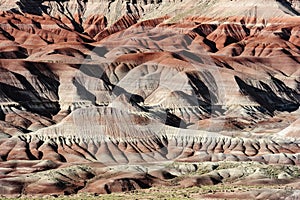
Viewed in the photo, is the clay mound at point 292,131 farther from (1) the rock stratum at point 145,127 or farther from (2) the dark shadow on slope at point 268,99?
(2) the dark shadow on slope at point 268,99

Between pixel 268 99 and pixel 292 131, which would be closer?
pixel 292 131

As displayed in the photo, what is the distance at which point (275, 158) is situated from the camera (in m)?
112

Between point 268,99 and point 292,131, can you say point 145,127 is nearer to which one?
point 292,131

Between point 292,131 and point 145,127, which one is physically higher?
point 145,127

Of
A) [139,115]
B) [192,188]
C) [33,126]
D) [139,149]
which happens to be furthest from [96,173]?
[33,126]

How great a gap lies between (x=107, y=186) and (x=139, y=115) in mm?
45619

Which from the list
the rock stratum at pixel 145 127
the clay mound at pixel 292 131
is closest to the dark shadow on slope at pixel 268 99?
the rock stratum at pixel 145 127

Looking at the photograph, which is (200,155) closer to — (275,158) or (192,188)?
(275,158)

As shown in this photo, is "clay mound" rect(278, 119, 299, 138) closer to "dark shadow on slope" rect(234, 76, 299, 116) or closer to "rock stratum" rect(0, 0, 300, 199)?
"rock stratum" rect(0, 0, 300, 199)

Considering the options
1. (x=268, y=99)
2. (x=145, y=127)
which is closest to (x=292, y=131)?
(x=145, y=127)

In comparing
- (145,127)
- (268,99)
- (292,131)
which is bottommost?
(268,99)

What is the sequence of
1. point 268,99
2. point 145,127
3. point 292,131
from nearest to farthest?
point 145,127
point 292,131
point 268,99

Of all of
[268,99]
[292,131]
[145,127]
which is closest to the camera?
[145,127]

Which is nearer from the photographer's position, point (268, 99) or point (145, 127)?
point (145, 127)
